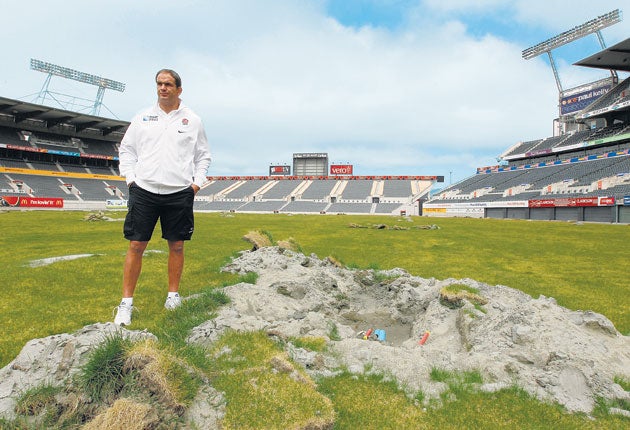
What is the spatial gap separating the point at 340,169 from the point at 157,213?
93.5 m

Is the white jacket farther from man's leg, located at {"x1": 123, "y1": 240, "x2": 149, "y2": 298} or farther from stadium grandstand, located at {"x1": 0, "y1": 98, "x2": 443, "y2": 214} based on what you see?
stadium grandstand, located at {"x1": 0, "y1": 98, "x2": 443, "y2": 214}

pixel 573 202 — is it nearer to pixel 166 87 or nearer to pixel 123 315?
pixel 166 87

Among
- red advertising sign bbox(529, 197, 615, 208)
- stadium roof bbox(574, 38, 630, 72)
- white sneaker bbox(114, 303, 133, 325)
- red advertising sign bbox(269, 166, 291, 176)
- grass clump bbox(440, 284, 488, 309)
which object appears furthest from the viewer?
red advertising sign bbox(269, 166, 291, 176)

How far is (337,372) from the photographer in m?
3.53

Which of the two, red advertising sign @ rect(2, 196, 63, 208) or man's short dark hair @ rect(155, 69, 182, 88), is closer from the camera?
man's short dark hair @ rect(155, 69, 182, 88)

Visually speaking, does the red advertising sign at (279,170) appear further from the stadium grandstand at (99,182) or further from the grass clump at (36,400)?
the grass clump at (36,400)

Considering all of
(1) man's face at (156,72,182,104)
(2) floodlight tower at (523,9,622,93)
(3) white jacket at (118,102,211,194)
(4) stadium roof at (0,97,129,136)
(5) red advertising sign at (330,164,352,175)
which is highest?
(2) floodlight tower at (523,9,622,93)

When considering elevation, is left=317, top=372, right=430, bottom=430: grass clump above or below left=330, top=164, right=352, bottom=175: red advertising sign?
below

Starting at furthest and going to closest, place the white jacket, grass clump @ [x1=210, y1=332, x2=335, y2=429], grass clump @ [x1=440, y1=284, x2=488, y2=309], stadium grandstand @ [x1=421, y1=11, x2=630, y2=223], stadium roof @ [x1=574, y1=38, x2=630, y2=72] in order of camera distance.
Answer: stadium roof @ [x1=574, y1=38, x2=630, y2=72], stadium grandstand @ [x1=421, y1=11, x2=630, y2=223], grass clump @ [x1=440, y1=284, x2=488, y2=309], the white jacket, grass clump @ [x1=210, y1=332, x2=335, y2=429]

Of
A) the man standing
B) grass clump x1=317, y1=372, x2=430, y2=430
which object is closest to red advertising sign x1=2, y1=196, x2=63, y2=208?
the man standing

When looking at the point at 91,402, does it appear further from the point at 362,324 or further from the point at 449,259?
the point at 449,259

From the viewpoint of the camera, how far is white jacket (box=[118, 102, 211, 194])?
4.27 metres

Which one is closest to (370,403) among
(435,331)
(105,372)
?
(105,372)

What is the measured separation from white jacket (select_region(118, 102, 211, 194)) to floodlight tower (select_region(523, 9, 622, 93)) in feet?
259
